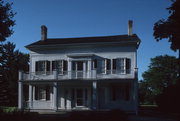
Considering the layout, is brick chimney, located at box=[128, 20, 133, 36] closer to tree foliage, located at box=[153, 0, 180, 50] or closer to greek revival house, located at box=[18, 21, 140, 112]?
greek revival house, located at box=[18, 21, 140, 112]

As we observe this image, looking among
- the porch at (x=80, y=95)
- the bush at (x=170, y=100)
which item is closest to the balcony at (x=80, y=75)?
the porch at (x=80, y=95)

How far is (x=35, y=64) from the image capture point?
28828 mm

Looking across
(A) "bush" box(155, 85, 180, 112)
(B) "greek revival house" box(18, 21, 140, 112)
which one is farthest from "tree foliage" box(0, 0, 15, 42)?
(A) "bush" box(155, 85, 180, 112)

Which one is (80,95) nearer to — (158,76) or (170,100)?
(170,100)

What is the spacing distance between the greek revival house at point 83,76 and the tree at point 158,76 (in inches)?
1772

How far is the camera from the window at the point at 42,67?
2825 centimetres

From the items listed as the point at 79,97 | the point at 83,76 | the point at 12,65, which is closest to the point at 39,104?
the point at 79,97

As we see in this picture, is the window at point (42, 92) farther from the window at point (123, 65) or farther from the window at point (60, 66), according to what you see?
the window at point (123, 65)

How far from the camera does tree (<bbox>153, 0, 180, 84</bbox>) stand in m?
16.2

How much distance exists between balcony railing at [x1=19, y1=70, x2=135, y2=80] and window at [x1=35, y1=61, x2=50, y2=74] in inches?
7.2

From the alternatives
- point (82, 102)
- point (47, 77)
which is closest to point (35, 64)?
point (47, 77)

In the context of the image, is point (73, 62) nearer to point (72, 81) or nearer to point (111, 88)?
point (72, 81)

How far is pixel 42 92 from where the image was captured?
92.3ft

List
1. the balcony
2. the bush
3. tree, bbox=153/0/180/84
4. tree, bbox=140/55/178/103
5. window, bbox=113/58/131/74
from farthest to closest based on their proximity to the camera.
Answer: tree, bbox=140/55/178/103 → the bush → window, bbox=113/58/131/74 → the balcony → tree, bbox=153/0/180/84
